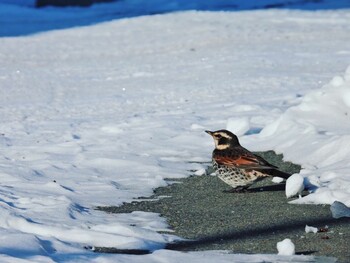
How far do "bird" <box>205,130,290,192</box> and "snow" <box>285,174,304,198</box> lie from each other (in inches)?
6.1

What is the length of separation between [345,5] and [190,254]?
20.2 meters

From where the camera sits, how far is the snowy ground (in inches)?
254

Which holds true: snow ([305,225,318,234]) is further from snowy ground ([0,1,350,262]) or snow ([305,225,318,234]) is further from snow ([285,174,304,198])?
snow ([285,174,304,198])

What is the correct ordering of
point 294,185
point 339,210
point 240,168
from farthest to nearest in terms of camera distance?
point 240,168 → point 294,185 → point 339,210

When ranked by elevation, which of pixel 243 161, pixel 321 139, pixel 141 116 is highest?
pixel 141 116

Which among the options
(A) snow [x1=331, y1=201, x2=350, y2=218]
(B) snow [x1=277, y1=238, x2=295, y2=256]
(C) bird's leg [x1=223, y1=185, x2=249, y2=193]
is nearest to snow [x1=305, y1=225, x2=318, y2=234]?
(A) snow [x1=331, y1=201, x2=350, y2=218]

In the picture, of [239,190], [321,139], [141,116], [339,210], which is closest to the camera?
[339,210]

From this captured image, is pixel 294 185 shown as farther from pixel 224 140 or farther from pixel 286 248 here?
pixel 286 248

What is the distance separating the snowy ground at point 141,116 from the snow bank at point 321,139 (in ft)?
0.04

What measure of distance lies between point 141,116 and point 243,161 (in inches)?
160

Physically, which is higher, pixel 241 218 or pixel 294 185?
pixel 294 185

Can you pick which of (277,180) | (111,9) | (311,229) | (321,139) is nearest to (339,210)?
(311,229)

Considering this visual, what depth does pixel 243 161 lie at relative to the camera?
7.32m

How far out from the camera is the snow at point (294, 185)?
704 cm
